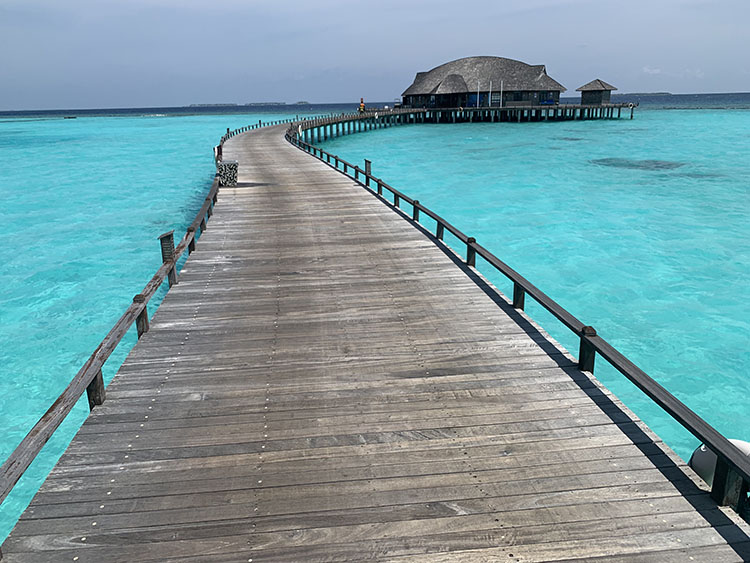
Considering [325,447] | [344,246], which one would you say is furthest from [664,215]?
[325,447]

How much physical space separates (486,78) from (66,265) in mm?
93332

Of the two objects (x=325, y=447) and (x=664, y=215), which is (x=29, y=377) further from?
(x=664, y=215)

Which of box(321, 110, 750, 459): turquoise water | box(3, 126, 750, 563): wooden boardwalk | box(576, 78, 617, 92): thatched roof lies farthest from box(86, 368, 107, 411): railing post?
box(576, 78, 617, 92): thatched roof

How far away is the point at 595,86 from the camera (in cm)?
10006

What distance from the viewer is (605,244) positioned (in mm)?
23266

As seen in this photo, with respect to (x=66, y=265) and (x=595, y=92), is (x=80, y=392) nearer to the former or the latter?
(x=66, y=265)

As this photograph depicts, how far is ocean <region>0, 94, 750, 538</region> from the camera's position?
12469mm

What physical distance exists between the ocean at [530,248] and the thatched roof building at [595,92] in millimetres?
49692

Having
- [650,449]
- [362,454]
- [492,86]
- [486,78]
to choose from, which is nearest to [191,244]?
[362,454]

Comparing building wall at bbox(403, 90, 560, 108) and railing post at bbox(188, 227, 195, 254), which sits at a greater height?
building wall at bbox(403, 90, 560, 108)

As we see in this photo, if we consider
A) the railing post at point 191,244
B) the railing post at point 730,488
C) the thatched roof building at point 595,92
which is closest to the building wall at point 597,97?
the thatched roof building at point 595,92

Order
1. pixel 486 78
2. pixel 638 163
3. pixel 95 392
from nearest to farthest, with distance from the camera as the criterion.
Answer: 1. pixel 95 392
2. pixel 638 163
3. pixel 486 78

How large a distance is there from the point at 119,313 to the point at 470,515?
14.3 meters

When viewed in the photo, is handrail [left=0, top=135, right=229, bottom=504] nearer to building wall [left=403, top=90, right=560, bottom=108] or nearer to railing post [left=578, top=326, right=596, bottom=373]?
railing post [left=578, top=326, right=596, bottom=373]
